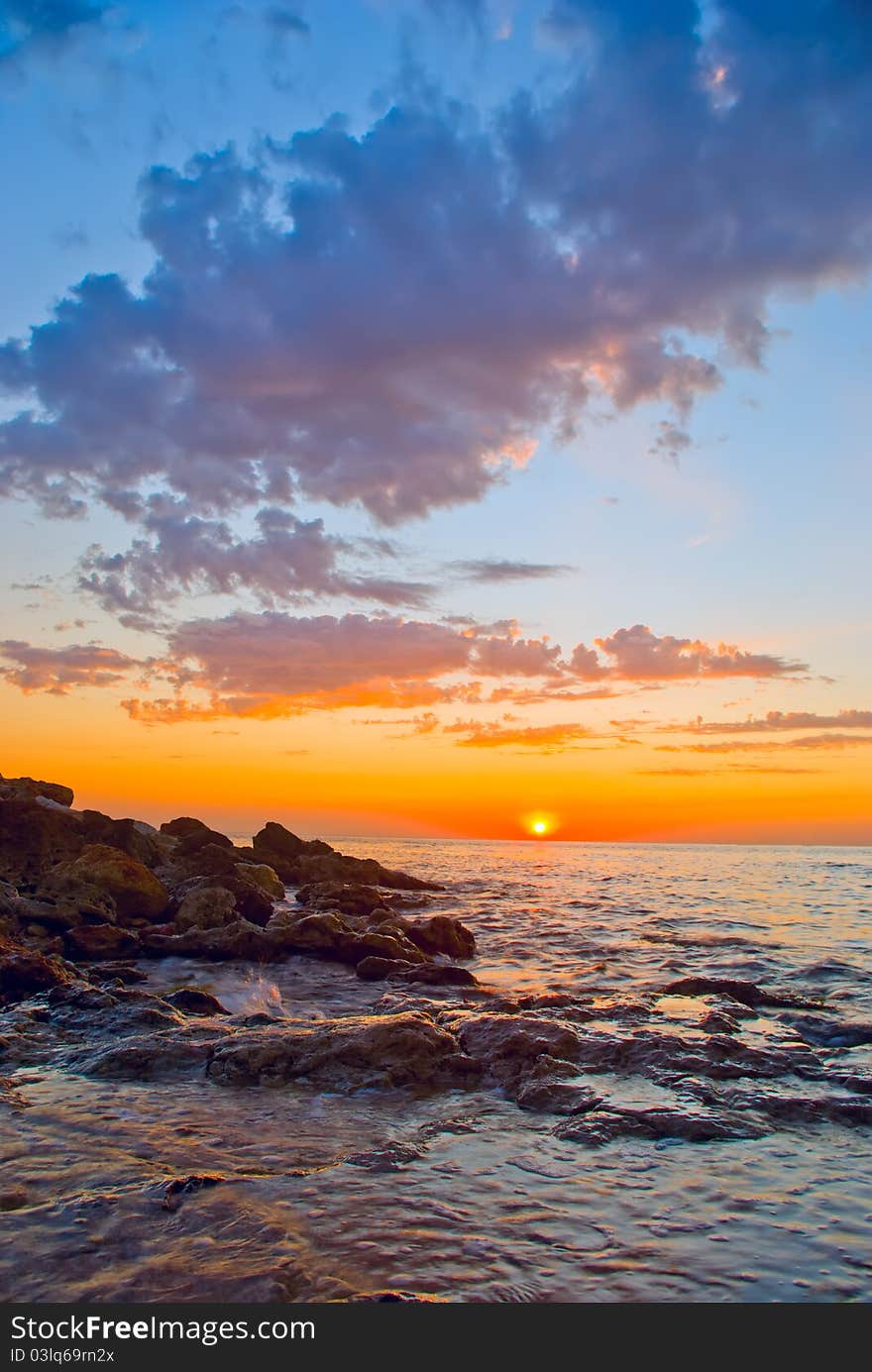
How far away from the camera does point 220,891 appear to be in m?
23.5

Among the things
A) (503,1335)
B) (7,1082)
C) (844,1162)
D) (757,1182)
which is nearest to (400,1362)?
(503,1335)

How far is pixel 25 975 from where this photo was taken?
563 inches

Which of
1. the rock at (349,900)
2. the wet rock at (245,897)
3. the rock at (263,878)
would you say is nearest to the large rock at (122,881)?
the wet rock at (245,897)

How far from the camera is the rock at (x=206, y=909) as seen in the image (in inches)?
881

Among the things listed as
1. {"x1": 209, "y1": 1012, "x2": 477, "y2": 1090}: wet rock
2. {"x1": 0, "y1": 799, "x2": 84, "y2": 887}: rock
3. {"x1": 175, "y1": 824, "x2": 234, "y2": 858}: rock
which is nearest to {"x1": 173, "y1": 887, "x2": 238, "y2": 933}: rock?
{"x1": 0, "y1": 799, "x2": 84, "y2": 887}: rock

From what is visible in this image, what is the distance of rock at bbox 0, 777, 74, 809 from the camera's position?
115 ft

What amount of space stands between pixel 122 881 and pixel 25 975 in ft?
28.8

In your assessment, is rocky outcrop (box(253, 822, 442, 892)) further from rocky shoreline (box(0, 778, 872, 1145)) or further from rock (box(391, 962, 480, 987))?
rock (box(391, 962, 480, 987))

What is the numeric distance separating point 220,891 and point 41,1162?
16.9m

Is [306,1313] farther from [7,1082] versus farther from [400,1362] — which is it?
[7,1082]

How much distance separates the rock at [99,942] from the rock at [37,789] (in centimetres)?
1760

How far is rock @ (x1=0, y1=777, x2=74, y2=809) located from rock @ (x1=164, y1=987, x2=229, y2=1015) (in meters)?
24.1

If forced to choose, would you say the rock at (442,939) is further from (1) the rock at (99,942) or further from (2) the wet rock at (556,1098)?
(2) the wet rock at (556,1098)

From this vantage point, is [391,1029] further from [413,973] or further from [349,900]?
[349,900]
